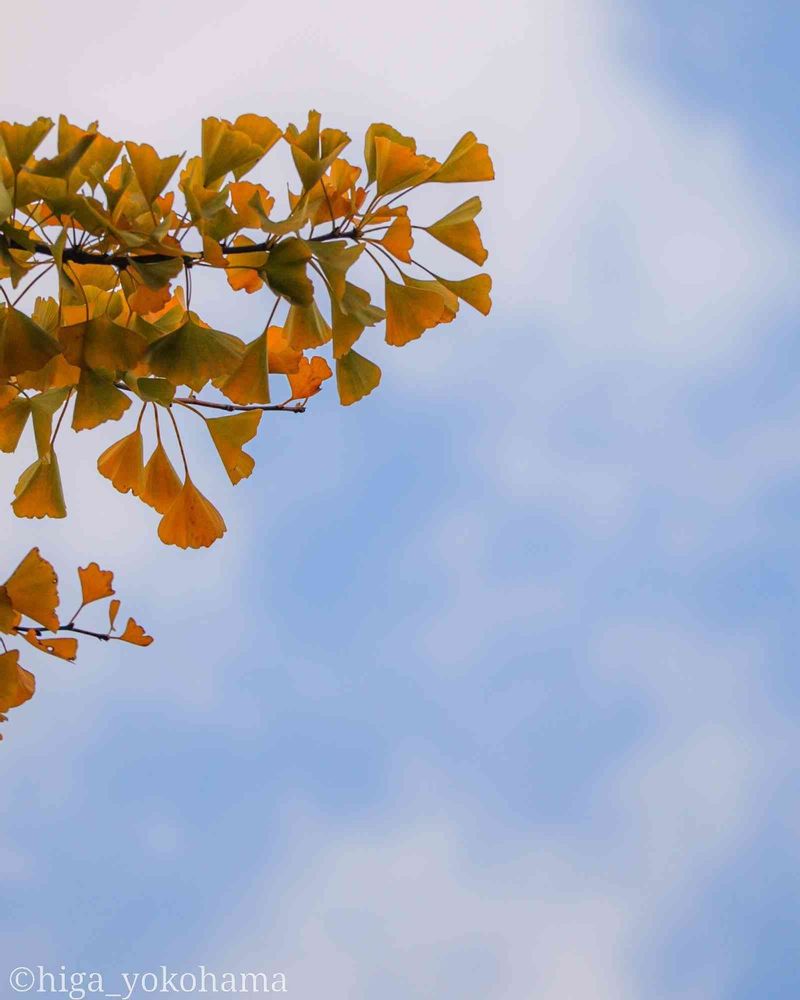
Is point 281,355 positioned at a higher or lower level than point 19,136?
higher

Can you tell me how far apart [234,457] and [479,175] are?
49 centimetres

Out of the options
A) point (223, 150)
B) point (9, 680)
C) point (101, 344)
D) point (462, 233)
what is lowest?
point (9, 680)

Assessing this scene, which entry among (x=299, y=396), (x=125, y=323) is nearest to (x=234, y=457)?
(x=299, y=396)

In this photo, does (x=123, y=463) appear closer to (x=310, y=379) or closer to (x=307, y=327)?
(x=310, y=379)

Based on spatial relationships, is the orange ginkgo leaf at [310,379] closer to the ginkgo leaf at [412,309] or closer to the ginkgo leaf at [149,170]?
the ginkgo leaf at [412,309]

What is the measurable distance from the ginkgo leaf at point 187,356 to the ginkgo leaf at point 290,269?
13 cm

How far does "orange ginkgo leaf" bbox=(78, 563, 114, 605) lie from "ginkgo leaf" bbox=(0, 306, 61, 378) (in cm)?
49

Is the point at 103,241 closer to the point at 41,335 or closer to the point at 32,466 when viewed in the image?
the point at 41,335

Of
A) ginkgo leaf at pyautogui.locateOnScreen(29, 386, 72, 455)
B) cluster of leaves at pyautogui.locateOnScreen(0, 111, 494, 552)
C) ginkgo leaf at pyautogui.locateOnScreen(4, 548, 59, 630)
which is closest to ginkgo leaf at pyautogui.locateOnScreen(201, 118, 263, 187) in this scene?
cluster of leaves at pyautogui.locateOnScreen(0, 111, 494, 552)

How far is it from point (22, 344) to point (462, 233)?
51 cm

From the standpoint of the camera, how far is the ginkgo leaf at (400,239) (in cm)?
122

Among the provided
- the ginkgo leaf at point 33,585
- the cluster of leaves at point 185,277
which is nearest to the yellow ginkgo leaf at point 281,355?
the cluster of leaves at point 185,277

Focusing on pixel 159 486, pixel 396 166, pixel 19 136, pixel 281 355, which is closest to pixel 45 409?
pixel 159 486

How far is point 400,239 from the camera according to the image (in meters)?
1.23
